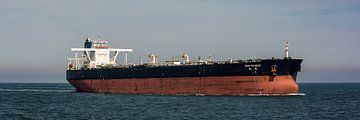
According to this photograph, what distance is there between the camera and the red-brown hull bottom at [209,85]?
55344mm

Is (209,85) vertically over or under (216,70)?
under

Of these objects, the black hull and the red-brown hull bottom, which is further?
the red-brown hull bottom

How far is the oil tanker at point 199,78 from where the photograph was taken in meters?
55.2

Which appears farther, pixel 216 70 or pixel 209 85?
pixel 209 85

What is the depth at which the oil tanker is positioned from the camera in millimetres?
55156

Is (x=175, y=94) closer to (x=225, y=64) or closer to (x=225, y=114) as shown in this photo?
(x=225, y=64)

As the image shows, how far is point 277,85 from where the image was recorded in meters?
55.2

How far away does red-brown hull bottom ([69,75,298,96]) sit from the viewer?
182 feet

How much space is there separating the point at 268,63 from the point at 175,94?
13.1 metres

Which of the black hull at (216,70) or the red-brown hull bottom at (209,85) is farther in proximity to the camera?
the red-brown hull bottom at (209,85)

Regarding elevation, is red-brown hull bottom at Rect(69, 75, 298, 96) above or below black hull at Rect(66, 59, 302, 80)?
below

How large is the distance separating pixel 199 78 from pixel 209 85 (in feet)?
5.33

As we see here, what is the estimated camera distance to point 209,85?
59.0 meters

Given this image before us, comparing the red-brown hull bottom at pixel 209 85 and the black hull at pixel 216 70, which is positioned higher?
the black hull at pixel 216 70
